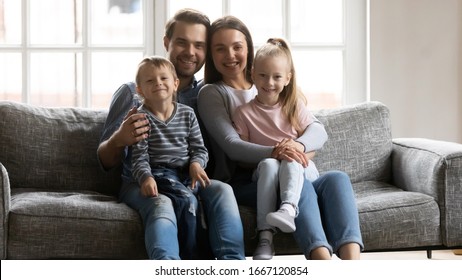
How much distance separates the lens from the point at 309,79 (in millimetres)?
4484

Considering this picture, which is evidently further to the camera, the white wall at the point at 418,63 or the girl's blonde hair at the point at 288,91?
the white wall at the point at 418,63

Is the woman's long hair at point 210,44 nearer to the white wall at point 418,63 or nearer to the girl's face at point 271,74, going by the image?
the girl's face at point 271,74

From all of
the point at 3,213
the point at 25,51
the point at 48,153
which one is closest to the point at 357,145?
the point at 48,153

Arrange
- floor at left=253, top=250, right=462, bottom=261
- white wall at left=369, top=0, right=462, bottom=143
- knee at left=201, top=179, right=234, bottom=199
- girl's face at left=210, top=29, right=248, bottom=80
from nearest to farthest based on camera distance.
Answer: knee at left=201, top=179, right=234, bottom=199, girl's face at left=210, top=29, right=248, bottom=80, floor at left=253, top=250, right=462, bottom=261, white wall at left=369, top=0, right=462, bottom=143

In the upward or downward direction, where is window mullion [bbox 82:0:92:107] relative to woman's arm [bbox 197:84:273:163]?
upward

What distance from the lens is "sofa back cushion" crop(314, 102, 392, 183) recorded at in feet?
11.5

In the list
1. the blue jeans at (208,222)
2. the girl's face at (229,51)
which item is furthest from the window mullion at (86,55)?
the blue jeans at (208,222)

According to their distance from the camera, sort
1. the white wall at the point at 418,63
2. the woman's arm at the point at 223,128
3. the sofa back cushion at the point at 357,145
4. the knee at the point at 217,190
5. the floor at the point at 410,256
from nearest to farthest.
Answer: the knee at the point at 217,190, the woman's arm at the point at 223,128, the sofa back cushion at the point at 357,145, the floor at the point at 410,256, the white wall at the point at 418,63

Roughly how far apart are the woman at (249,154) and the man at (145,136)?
8 cm

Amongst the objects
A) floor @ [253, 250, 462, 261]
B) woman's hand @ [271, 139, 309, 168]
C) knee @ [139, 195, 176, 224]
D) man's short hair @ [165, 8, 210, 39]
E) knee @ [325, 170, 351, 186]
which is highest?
man's short hair @ [165, 8, 210, 39]

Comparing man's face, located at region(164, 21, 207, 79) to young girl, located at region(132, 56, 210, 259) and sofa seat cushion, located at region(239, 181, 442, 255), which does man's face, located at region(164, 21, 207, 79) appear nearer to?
young girl, located at region(132, 56, 210, 259)

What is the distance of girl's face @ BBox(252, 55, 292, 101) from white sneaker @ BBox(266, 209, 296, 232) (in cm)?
55

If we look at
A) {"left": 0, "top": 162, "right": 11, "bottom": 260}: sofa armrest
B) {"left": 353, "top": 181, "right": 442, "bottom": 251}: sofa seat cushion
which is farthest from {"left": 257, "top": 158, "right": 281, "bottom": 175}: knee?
{"left": 0, "top": 162, "right": 11, "bottom": 260}: sofa armrest

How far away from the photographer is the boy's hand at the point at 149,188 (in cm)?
284
